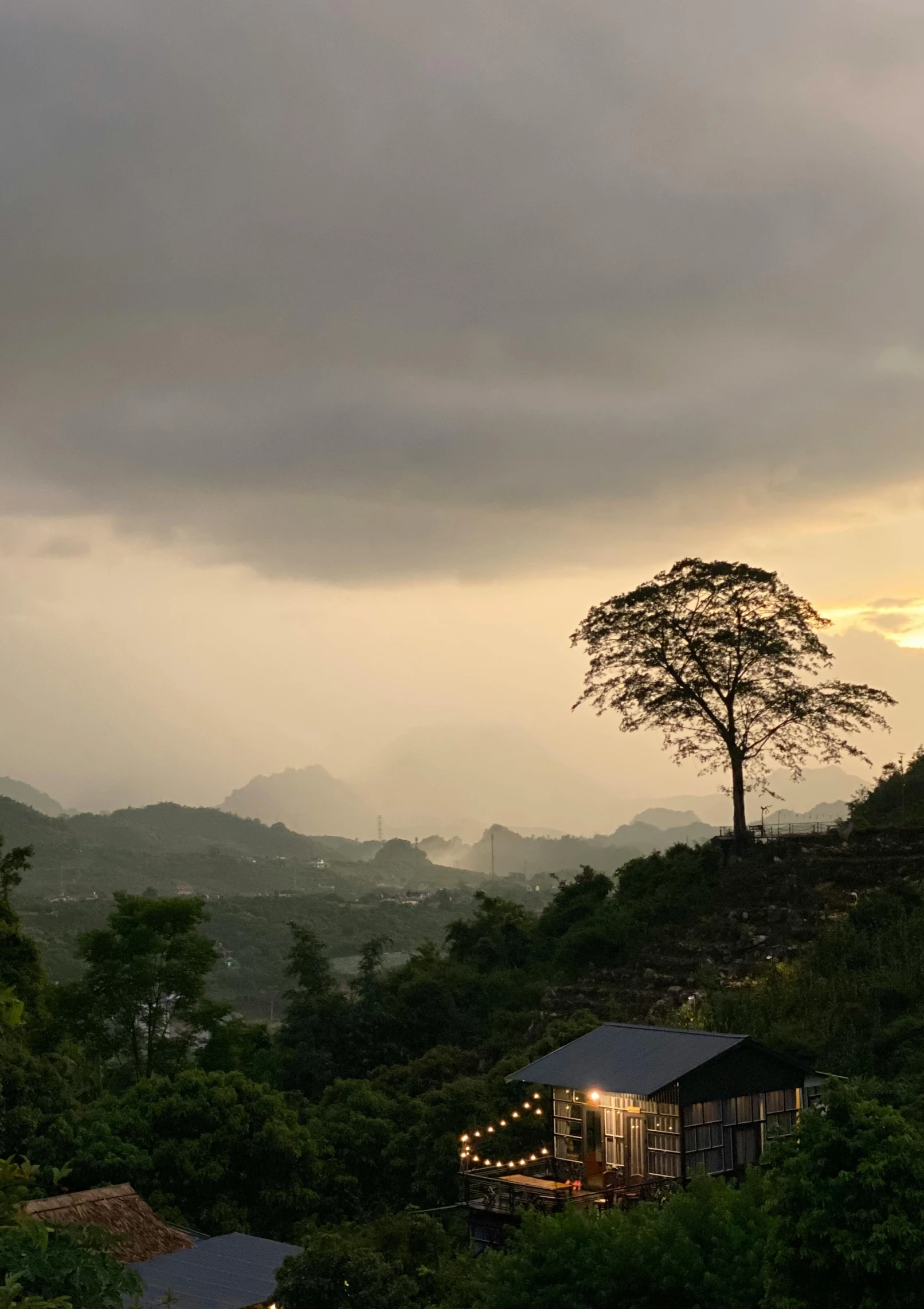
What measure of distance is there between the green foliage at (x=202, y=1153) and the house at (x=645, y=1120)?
221 inches

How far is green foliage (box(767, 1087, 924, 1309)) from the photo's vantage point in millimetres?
13695

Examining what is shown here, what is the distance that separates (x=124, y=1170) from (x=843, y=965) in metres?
18.2

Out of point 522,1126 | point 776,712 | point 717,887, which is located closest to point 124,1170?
point 522,1126

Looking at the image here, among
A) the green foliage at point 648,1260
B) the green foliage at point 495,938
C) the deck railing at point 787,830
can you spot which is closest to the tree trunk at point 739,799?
the deck railing at point 787,830

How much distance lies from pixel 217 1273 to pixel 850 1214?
11698 mm

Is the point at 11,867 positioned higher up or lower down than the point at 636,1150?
higher up

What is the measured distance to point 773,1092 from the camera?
25.2 meters

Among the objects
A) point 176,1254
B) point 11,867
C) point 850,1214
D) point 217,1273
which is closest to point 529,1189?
point 217,1273

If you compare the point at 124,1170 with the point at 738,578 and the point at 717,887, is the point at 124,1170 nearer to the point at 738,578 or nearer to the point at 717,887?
the point at 717,887

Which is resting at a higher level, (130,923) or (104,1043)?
(130,923)

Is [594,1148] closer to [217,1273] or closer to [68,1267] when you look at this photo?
[217,1273]

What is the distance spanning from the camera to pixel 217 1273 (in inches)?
834

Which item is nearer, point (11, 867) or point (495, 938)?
point (11, 867)

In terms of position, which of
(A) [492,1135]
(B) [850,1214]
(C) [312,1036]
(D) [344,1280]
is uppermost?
(B) [850,1214]
